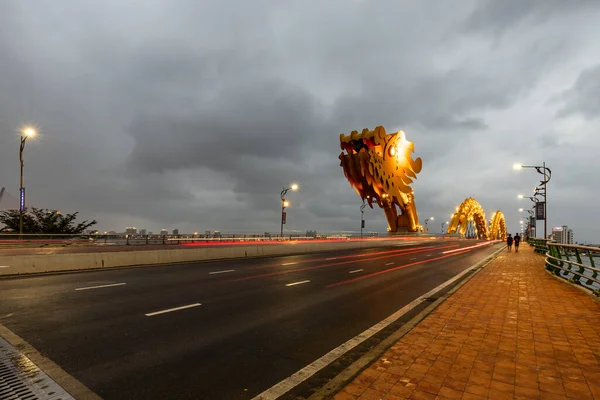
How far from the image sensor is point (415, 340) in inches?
219

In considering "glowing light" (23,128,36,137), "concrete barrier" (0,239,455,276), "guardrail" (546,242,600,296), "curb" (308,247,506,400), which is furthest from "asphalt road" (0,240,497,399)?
"glowing light" (23,128,36,137)

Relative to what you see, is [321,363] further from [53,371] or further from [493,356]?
[53,371]

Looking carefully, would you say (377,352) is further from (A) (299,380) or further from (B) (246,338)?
(B) (246,338)

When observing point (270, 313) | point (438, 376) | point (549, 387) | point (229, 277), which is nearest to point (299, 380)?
point (438, 376)

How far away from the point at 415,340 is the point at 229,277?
919 centimetres

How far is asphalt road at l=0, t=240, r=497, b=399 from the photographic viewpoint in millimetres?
4336

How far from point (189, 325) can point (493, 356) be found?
541 cm

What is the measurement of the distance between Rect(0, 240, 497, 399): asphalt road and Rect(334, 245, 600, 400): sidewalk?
A: 1214 mm

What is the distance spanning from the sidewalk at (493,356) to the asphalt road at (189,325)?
1.21m

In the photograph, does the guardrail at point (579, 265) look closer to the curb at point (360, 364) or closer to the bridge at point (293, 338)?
the bridge at point (293, 338)

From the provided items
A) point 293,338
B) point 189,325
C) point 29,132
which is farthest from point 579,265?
point 29,132

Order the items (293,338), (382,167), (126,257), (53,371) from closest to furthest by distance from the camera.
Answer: (53,371)
(293,338)
(126,257)
(382,167)

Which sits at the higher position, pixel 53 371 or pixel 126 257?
pixel 53 371

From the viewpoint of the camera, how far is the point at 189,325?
6.63 metres
